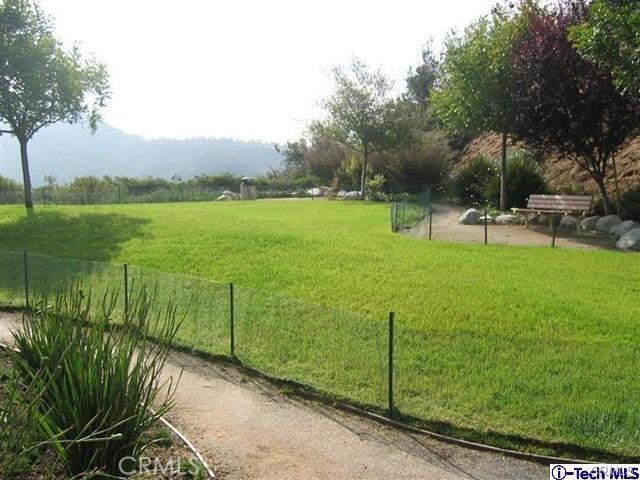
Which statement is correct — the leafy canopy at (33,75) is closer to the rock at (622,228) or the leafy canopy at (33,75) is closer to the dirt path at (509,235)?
the dirt path at (509,235)

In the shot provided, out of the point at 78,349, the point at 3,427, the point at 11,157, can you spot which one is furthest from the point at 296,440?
the point at 11,157

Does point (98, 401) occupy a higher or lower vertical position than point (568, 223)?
lower

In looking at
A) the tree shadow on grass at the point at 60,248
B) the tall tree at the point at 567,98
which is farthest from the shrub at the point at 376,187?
the tree shadow on grass at the point at 60,248

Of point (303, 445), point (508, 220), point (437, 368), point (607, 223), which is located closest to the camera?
point (303, 445)

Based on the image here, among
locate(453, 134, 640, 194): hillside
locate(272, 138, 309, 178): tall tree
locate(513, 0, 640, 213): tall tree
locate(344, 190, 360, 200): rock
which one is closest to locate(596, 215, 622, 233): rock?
locate(513, 0, 640, 213): tall tree

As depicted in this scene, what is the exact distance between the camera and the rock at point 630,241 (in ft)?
46.5

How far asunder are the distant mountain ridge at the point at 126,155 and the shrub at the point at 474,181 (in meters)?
99.0

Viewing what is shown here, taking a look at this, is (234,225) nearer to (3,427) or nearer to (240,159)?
(3,427)

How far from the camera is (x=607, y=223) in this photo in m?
17.1

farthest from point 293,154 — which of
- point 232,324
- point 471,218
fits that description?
point 232,324

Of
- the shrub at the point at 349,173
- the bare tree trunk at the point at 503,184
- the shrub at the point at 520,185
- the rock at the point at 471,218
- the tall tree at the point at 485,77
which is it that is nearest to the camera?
the rock at the point at 471,218

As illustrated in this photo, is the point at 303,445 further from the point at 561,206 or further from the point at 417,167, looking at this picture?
the point at 417,167

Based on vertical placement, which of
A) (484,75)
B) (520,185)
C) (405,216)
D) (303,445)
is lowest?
(303,445)

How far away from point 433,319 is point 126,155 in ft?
488
